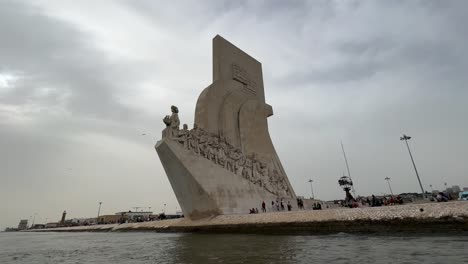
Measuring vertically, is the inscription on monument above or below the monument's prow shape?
above

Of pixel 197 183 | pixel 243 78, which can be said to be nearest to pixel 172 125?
pixel 197 183

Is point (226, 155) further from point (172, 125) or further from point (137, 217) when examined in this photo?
point (137, 217)

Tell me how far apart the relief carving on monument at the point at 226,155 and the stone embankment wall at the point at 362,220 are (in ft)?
13.4

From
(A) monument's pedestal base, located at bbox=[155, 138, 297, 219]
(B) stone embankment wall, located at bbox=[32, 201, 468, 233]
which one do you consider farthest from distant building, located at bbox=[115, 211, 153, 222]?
(B) stone embankment wall, located at bbox=[32, 201, 468, 233]

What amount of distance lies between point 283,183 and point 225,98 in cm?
738

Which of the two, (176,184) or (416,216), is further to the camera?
(176,184)

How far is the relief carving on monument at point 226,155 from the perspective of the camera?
45.3 ft

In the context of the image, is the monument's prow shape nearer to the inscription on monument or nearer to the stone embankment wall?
the inscription on monument

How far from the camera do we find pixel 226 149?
53.2 ft

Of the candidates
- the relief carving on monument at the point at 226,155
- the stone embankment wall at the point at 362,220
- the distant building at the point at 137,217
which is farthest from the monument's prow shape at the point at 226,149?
the distant building at the point at 137,217

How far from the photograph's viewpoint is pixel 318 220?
8.39m

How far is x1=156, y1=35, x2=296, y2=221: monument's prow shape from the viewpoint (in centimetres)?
1336

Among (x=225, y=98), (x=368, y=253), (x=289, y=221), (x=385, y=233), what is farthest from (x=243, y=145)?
(x=368, y=253)

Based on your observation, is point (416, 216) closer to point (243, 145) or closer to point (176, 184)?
point (176, 184)
